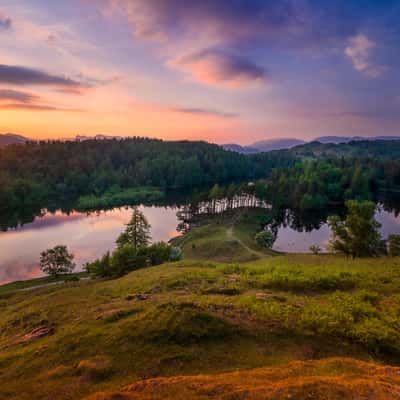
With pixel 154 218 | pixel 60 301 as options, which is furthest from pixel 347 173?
pixel 60 301

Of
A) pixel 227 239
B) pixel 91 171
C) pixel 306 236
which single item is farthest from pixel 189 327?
pixel 91 171

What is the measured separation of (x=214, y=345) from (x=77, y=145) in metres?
196

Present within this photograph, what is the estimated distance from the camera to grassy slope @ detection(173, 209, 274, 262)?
52250mm

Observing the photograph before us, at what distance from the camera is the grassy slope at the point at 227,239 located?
2057 inches

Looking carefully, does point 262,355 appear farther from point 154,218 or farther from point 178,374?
point 154,218

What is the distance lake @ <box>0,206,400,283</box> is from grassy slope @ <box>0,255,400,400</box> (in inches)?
1667

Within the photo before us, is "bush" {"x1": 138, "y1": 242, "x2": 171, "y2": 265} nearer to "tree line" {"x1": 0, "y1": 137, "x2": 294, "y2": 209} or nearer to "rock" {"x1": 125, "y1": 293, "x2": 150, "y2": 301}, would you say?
"rock" {"x1": 125, "y1": 293, "x2": 150, "y2": 301}

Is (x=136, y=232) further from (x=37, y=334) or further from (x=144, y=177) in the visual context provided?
(x=144, y=177)

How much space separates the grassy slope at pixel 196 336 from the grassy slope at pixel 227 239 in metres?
31.5

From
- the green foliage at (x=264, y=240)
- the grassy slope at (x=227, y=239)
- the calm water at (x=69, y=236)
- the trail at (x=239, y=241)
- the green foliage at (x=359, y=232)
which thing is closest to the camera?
the green foliage at (x=359, y=232)

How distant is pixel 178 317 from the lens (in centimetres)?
1320

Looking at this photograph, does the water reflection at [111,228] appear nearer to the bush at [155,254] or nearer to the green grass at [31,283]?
the green grass at [31,283]

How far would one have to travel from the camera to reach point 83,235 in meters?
74.6

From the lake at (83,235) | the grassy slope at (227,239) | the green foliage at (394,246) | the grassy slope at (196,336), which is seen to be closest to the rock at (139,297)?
the grassy slope at (196,336)
